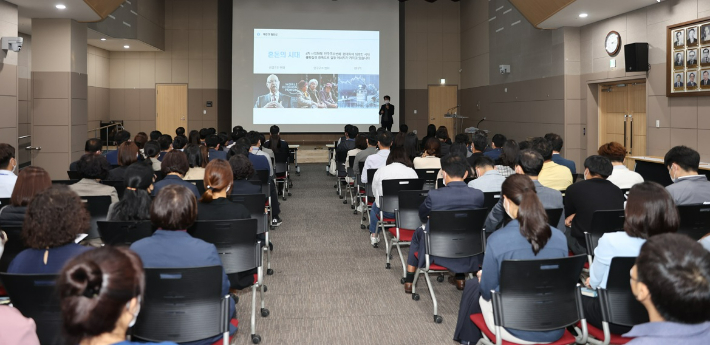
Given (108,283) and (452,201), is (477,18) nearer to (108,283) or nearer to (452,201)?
(452,201)

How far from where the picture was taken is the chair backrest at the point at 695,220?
384 centimetres

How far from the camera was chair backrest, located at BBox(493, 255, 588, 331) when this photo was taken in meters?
2.73

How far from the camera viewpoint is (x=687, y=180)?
14.4ft

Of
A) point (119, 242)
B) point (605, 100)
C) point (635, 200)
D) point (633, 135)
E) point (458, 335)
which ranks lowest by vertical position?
point (458, 335)

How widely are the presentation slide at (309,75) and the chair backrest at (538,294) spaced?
13.5m

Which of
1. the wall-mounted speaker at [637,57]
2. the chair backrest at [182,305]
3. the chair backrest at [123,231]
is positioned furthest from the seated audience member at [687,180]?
the wall-mounted speaker at [637,57]

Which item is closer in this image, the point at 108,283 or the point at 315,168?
the point at 108,283

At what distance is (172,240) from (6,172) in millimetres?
3149

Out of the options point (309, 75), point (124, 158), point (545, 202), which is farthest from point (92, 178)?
point (309, 75)

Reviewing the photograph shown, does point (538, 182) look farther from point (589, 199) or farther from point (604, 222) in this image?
point (604, 222)

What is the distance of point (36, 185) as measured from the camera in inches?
140

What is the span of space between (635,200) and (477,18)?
50.9 ft

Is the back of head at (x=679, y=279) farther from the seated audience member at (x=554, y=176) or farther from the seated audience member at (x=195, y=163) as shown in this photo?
the seated audience member at (x=195, y=163)

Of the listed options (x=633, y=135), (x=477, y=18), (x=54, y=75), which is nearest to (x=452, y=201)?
(x=633, y=135)
